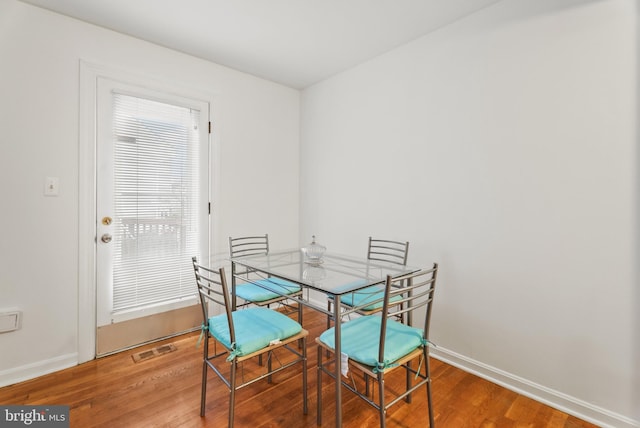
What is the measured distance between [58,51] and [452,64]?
2870 mm

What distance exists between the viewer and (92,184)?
2311mm

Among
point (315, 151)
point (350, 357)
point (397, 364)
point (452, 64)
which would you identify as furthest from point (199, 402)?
point (452, 64)

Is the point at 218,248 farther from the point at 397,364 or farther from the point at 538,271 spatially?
the point at 538,271

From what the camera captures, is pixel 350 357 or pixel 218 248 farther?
pixel 218 248

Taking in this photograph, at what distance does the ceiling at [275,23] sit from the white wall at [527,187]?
0.21 m

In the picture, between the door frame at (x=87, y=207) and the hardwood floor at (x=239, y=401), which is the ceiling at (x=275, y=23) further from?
the hardwood floor at (x=239, y=401)

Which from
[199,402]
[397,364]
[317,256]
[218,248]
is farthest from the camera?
[218,248]

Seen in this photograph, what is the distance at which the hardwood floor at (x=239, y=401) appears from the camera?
5.53 ft

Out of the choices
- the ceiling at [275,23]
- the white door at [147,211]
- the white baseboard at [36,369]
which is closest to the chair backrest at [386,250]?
the white door at [147,211]

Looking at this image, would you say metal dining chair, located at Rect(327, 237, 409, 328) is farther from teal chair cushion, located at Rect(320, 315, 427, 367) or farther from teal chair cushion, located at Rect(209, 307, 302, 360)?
teal chair cushion, located at Rect(209, 307, 302, 360)

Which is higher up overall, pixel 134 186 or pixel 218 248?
pixel 134 186

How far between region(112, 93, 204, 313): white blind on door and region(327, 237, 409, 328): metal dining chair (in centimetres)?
148

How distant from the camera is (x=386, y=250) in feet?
8.95

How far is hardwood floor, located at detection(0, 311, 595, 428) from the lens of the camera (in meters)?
1.69
